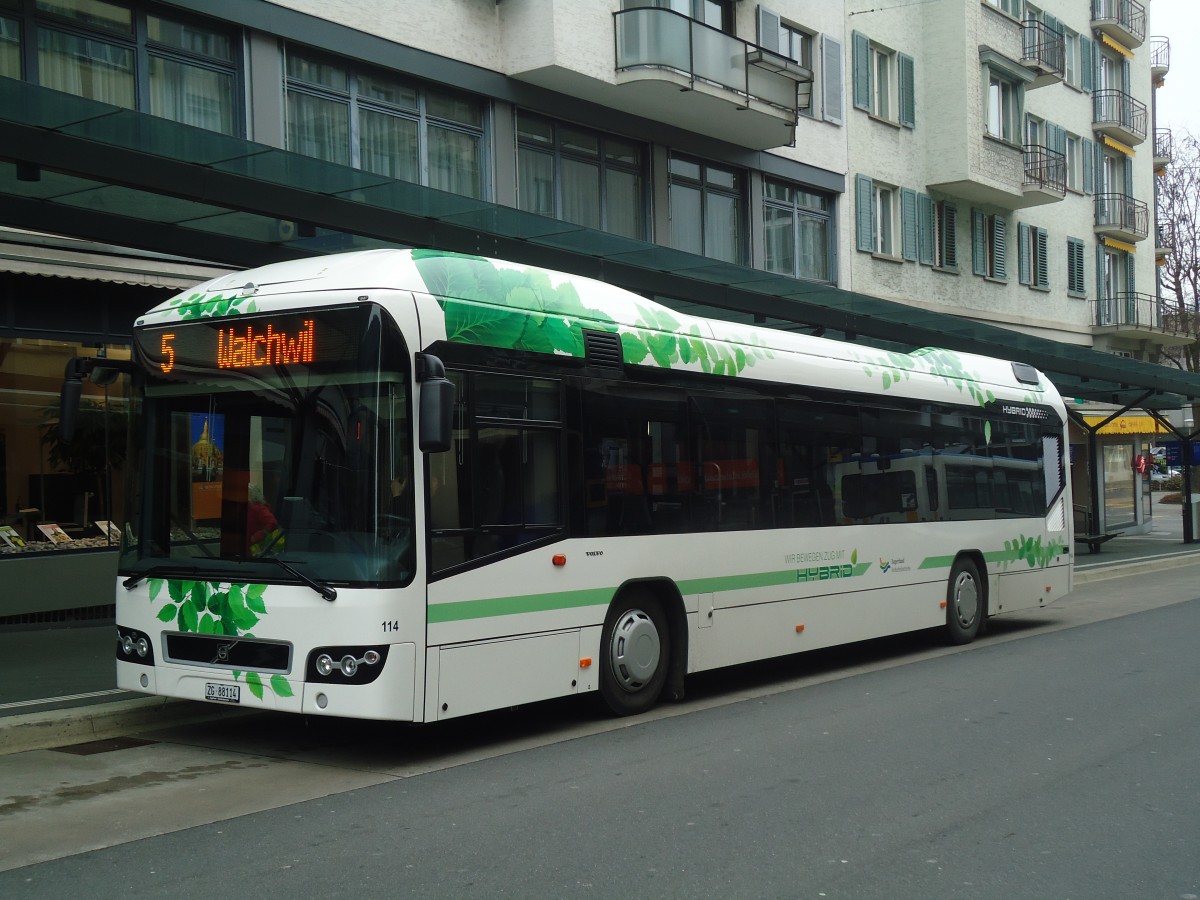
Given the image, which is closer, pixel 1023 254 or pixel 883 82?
pixel 883 82

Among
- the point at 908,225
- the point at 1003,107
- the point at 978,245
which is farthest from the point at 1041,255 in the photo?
the point at 908,225

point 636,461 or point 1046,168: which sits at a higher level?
point 1046,168

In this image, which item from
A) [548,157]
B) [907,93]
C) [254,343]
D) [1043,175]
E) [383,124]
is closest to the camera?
[254,343]

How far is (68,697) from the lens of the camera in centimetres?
973

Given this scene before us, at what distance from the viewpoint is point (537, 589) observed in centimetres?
874

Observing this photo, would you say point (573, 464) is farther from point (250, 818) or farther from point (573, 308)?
point (250, 818)

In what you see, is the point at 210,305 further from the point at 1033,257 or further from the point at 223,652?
the point at 1033,257

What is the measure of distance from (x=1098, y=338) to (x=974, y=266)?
8666 millimetres

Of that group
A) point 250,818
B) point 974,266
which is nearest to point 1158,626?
point 250,818

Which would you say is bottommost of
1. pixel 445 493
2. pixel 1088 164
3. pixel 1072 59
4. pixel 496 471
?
pixel 445 493

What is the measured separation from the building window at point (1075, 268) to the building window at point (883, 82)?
935cm

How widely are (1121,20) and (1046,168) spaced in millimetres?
10173

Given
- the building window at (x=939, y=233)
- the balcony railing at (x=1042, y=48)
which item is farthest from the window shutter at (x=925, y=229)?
the balcony railing at (x=1042, y=48)

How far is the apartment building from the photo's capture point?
38.2 ft
